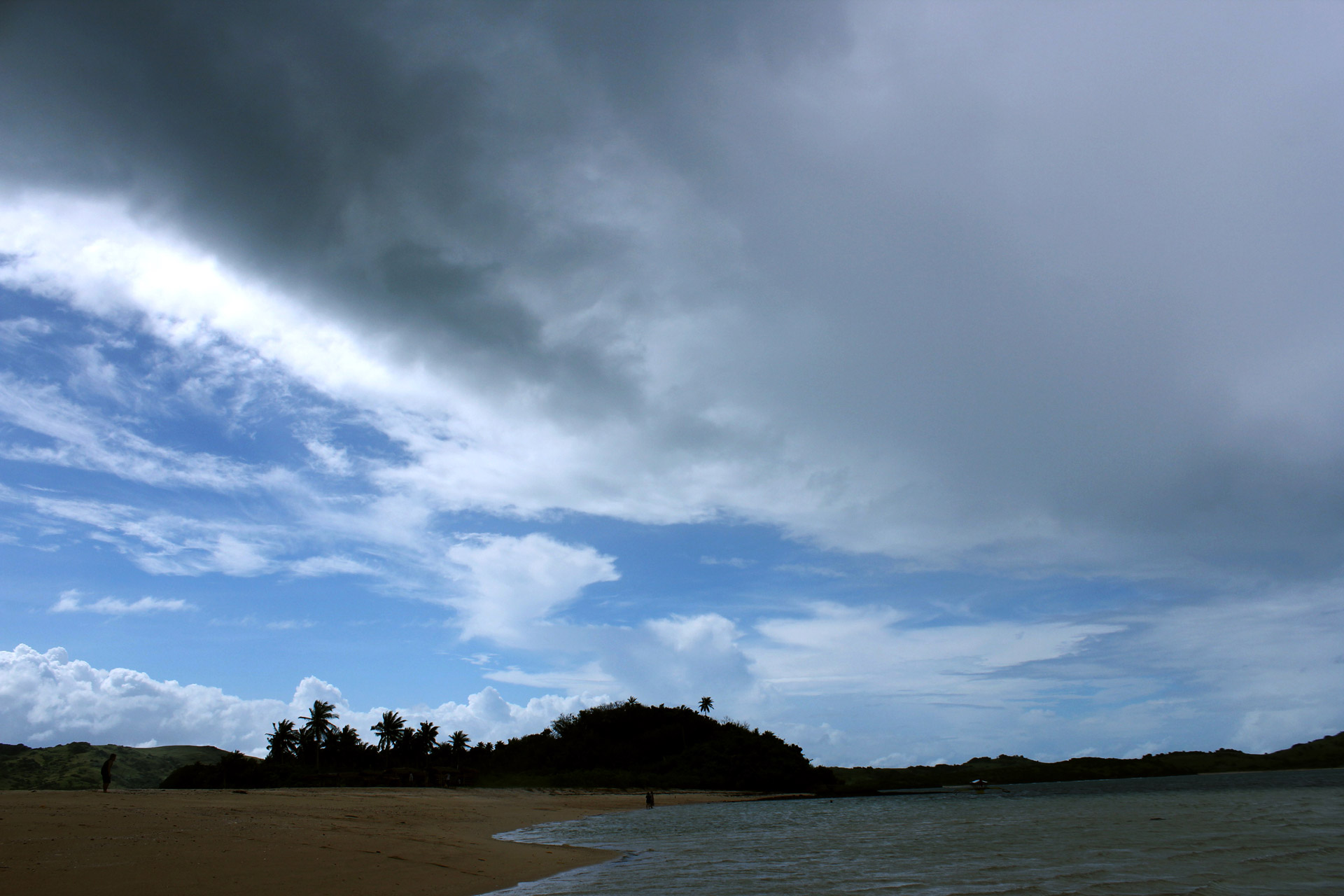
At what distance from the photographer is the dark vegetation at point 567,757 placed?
78250 mm

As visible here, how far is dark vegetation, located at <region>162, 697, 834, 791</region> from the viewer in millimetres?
78250

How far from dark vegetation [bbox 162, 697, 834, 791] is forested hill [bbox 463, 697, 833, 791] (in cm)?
18

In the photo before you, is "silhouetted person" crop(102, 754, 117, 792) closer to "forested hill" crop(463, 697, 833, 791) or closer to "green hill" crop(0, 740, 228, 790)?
"green hill" crop(0, 740, 228, 790)

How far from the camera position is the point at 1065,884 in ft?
56.6

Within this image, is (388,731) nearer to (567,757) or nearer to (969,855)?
(567,757)

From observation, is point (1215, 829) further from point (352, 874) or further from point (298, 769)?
point (298, 769)

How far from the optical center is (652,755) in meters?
131

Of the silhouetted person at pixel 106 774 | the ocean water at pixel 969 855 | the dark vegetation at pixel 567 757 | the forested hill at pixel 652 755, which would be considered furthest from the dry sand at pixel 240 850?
the forested hill at pixel 652 755

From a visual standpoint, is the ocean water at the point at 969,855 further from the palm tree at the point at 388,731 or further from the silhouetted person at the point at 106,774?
the palm tree at the point at 388,731

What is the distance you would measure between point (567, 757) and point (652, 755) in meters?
16.8

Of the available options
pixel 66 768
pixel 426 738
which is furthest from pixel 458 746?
pixel 66 768

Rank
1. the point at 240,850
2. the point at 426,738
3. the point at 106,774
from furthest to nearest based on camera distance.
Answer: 1. the point at 426,738
2. the point at 106,774
3. the point at 240,850

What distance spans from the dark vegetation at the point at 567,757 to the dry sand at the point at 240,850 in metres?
52.9

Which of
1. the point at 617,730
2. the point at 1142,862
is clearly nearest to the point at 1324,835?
the point at 1142,862
